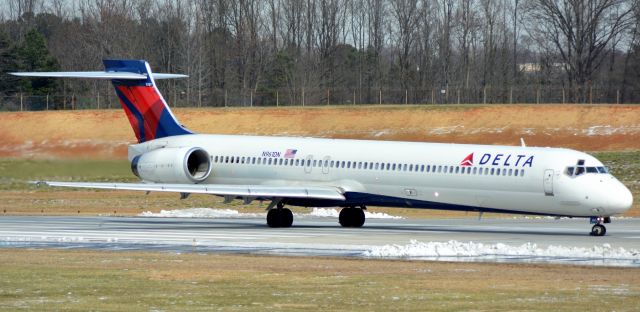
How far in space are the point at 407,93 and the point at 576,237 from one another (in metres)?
67.5

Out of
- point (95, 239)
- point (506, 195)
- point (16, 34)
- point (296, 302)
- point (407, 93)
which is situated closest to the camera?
point (296, 302)

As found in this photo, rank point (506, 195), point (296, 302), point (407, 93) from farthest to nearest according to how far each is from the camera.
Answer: point (407, 93)
point (506, 195)
point (296, 302)

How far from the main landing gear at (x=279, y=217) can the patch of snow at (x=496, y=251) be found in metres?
10.7

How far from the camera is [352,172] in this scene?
3803 centimetres

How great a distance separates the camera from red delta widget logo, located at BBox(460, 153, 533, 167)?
3456cm

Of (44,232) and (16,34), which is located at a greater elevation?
(16,34)

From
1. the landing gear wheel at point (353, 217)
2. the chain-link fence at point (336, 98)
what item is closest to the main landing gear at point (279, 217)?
the landing gear wheel at point (353, 217)

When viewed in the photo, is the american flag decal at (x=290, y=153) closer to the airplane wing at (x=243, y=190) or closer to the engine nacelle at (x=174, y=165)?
the airplane wing at (x=243, y=190)

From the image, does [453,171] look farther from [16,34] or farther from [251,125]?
[16,34]

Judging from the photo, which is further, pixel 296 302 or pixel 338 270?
pixel 338 270

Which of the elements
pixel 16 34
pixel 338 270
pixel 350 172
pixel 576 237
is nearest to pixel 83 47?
pixel 16 34

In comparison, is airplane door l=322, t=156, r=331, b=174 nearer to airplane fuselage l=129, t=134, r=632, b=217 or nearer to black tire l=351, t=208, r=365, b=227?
airplane fuselage l=129, t=134, r=632, b=217

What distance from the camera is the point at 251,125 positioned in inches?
3263

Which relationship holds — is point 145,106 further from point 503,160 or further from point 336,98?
point 336,98
